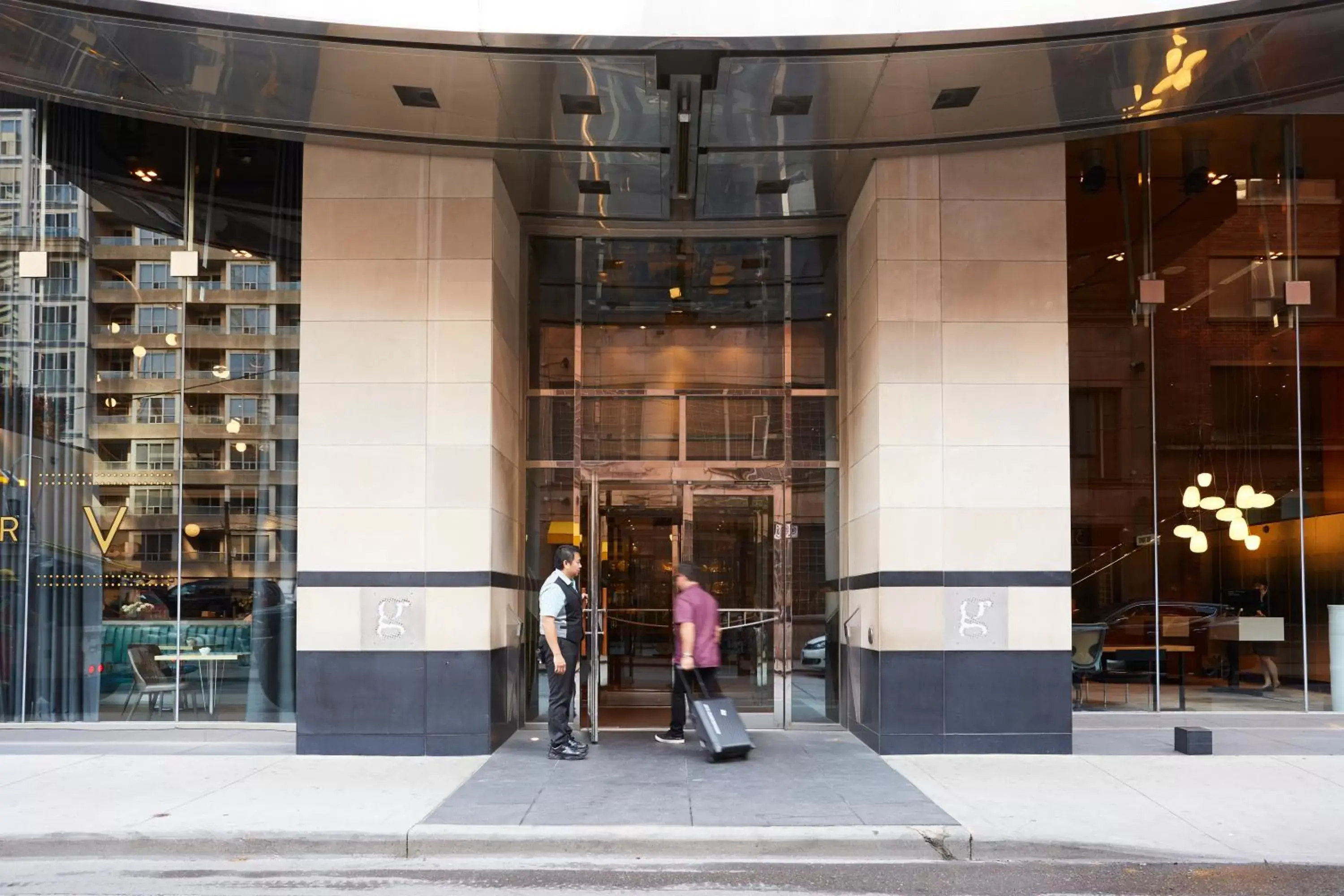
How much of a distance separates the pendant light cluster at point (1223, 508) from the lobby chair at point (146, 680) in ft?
35.1

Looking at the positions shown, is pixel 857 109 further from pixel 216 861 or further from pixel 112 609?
pixel 112 609

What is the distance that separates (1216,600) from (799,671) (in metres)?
4.62

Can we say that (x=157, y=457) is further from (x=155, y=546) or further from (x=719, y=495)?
(x=719, y=495)

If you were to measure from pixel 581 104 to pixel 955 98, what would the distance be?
9.76ft

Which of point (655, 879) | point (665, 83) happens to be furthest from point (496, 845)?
point (665, 83)

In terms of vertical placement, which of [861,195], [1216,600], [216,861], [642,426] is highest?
[861,195]

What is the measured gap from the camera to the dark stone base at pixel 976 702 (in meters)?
10.9

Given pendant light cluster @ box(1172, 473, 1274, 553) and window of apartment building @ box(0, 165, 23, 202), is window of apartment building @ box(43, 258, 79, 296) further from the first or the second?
pendant light cluster @ box(1172, 473, 1274, 553)

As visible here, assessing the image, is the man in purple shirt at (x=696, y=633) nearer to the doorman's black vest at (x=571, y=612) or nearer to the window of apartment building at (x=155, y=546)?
the doorman's black vest at (x=571, y=612)

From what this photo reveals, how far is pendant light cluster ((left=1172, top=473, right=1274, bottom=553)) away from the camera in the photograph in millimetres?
13484

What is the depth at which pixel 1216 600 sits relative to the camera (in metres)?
13.5

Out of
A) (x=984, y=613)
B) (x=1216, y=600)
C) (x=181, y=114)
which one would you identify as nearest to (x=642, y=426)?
(x=984, y=613)

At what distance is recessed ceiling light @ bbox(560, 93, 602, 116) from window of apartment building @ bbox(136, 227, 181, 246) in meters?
5.05

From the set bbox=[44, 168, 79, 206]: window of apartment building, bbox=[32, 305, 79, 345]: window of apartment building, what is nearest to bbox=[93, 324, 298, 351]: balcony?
bbox=[32, 305, 79, 345]: window of apartment building
